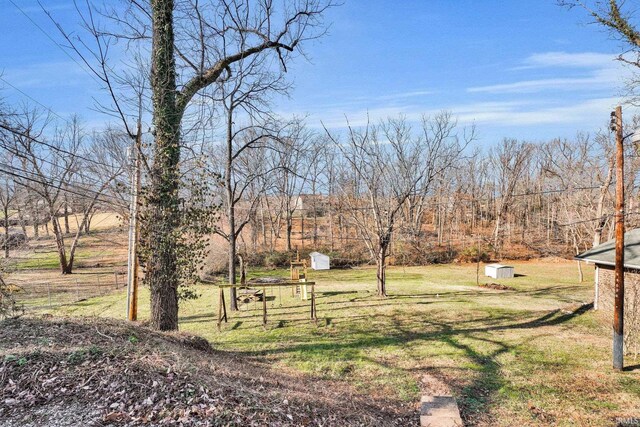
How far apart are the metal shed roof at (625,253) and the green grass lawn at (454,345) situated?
183 cm

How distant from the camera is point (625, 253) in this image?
13234 mm

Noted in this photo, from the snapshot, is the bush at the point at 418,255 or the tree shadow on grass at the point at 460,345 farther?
the bush at the point at 418,255

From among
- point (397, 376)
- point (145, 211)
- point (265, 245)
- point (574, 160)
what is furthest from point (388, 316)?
point (574, 160)

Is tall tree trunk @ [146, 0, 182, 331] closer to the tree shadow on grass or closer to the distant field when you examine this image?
the tree shadow on grass

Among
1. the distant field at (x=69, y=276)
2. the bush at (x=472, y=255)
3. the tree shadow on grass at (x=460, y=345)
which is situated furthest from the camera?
the bush at (x=472, y=255)

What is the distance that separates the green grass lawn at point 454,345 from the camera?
21.4 ft

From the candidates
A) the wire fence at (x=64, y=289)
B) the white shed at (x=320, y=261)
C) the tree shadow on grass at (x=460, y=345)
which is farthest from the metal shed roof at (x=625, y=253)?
the wire fence at (x=64, y=289)

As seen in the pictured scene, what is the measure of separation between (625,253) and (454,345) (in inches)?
312

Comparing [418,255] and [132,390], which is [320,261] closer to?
[418,255]

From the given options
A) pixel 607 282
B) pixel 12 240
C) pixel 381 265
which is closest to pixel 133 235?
pixel 12 240

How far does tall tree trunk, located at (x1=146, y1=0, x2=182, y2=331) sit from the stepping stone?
5.25 metres

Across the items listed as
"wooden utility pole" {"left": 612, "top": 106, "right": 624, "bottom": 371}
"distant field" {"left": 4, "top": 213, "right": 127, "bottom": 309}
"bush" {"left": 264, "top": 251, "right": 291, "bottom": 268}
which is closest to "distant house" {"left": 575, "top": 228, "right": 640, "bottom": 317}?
"wooden utility pole" {"left": 612, "top": 106, "right": 624, "bottom": 371}

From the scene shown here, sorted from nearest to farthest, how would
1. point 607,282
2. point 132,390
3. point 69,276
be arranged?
point 132,390 < point 607,282 < point 69,276

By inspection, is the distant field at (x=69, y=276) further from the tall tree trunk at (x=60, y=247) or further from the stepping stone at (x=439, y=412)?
the stepping stone at (x=439, y=412)
